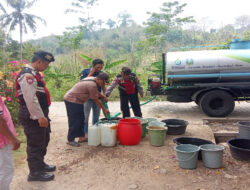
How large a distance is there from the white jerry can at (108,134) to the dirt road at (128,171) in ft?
0.43

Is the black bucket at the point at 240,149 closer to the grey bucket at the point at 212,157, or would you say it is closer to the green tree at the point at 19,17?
the grey bucket at the point at 212,157

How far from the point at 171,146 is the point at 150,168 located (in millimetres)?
1040

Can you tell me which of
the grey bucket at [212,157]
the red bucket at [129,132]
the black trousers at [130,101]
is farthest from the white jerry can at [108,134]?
the grey bucket at [212,157]

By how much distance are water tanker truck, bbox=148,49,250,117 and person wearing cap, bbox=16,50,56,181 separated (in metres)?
4.47

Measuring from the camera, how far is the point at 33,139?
3.21m

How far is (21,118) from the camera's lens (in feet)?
10.5

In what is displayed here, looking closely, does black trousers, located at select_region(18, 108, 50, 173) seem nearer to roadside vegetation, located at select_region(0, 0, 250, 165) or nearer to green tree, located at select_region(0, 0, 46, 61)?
roadside vegetation, located at select_region(0, 0, 250, 165)

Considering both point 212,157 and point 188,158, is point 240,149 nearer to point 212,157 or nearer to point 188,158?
point 212,157

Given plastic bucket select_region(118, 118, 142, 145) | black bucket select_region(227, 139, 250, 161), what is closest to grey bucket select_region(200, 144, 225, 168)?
black bucket select_region(227, 139, 250, 161)

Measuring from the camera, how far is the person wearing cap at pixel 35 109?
2.94 m

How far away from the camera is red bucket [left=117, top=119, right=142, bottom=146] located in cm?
455

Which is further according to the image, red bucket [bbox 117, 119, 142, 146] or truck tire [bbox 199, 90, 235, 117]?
truck tire [bbox 199, 90, 235, 117]

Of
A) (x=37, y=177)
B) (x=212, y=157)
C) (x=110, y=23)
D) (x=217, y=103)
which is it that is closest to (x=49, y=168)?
(x=37, y=177)

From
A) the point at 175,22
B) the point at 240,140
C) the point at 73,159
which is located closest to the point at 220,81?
the point at 240,140
